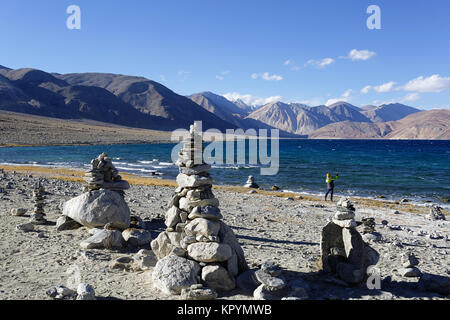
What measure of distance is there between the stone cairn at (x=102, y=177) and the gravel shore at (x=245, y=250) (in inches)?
76.2

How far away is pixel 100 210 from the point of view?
13461 millimetres

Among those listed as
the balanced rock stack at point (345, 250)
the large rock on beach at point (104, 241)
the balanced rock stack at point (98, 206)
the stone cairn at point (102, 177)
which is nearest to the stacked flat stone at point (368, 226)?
the balanced rock stack at point (345, 250)

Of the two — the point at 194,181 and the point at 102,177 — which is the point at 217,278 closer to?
the point at 194,181

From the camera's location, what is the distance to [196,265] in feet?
28.7

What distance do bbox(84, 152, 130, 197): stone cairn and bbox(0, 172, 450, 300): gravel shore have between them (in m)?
1.94

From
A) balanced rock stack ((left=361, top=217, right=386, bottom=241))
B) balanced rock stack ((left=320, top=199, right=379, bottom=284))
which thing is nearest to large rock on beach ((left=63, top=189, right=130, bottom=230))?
balanced rock stack ((left=320, top=199, right=379, bottom=284))

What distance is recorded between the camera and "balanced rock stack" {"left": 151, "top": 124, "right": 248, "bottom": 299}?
8.58 meters

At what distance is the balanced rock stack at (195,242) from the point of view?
8.58m

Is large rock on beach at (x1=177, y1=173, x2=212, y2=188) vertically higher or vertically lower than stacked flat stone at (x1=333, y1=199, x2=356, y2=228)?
higher

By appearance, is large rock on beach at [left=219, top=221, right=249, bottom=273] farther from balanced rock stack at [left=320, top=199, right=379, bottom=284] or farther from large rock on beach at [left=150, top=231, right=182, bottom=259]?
balanced rock stack at [left=320, top=199, right=379, bottom=284]

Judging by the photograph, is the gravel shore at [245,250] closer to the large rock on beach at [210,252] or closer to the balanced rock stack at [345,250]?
the balanced rock stack at [345,250]

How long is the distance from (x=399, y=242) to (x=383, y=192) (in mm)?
22737
